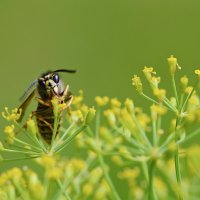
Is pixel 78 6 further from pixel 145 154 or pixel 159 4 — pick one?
pixel 145 154

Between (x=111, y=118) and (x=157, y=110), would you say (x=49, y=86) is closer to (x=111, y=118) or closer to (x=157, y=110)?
(x=111, y=118)

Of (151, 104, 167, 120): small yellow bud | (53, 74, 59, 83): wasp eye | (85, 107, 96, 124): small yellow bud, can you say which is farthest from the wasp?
(151, 104, 167, 120): small yellow bud

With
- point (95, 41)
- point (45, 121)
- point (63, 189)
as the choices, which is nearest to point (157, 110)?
point (63, 189)

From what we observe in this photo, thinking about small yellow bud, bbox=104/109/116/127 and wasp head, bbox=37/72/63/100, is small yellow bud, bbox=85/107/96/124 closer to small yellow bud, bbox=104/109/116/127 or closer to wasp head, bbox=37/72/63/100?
small yellow bud, bbox=104/109/116/127

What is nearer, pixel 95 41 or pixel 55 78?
pixel 55 78

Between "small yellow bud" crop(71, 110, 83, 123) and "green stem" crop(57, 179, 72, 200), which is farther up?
"small yellow bud" crop(71, 110, 83, 123)

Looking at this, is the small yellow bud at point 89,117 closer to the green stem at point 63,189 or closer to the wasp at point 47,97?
the green stem at point 63,189
